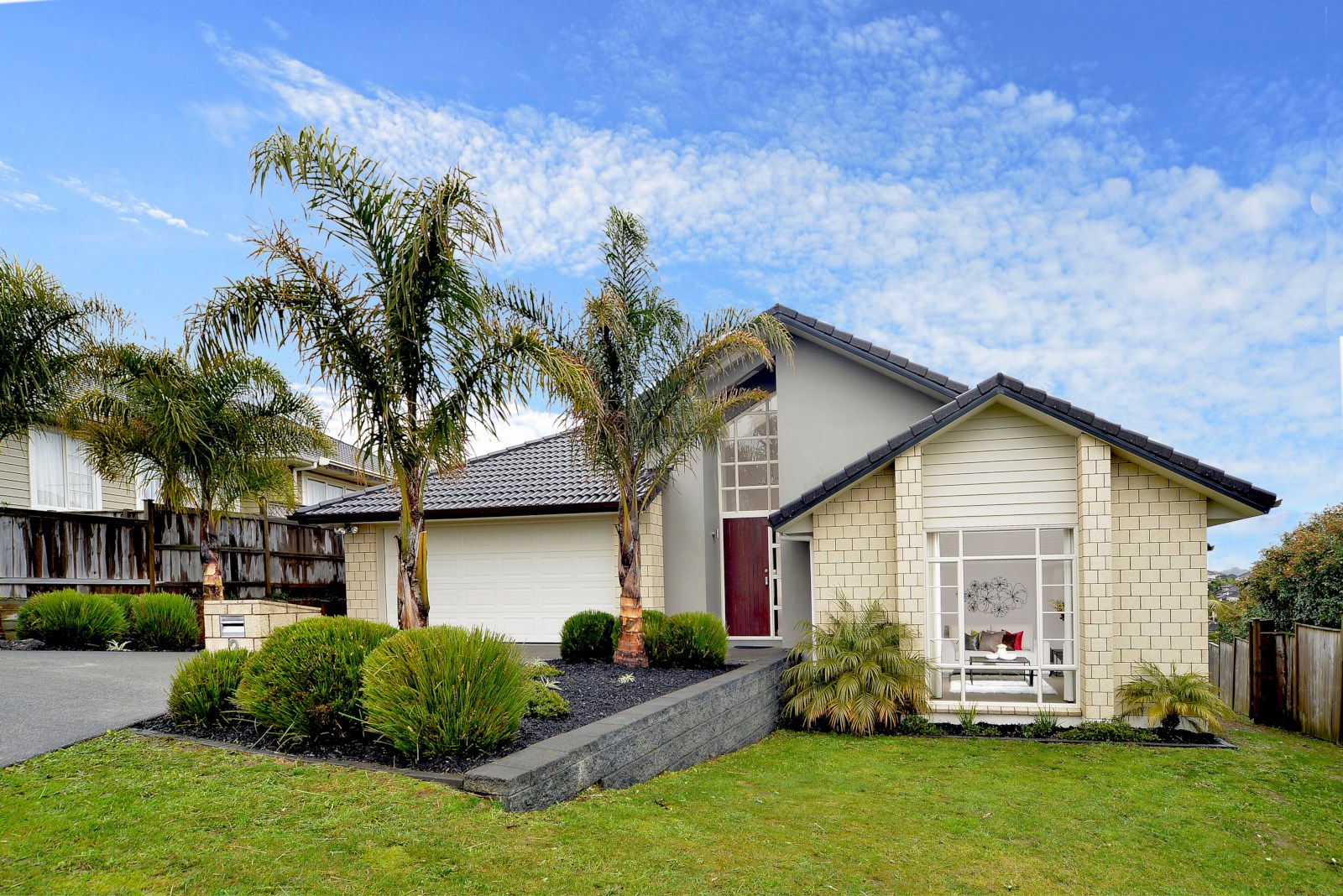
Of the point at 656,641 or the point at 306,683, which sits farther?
the point at 656,641

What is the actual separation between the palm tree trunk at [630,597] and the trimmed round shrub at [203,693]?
16.3 feet

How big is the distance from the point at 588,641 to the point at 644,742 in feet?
14.9

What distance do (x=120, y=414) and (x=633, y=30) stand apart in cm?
1035

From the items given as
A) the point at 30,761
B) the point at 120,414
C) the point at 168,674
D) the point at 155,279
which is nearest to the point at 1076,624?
the point at 30,761

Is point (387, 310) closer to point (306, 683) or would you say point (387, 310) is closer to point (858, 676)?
point (306, 683)

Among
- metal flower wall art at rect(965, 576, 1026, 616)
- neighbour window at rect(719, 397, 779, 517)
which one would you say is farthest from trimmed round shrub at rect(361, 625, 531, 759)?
metal flower wall art at rect(965, 576, 1026, 616)

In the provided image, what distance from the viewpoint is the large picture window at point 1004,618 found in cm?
1039

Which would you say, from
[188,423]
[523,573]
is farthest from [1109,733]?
[188,423]

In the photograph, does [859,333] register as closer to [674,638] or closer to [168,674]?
[674,638]

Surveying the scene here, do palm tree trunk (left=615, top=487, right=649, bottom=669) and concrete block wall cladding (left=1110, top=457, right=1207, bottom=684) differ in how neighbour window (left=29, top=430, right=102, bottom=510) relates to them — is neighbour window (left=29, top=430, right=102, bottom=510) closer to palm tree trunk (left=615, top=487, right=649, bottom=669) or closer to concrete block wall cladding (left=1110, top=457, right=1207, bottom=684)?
palm tree trunk (left=615, top=487, right=649, bottom=669)

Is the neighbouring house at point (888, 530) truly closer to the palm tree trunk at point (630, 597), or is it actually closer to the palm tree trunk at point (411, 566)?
the palm tree trunk at point (630, 597)

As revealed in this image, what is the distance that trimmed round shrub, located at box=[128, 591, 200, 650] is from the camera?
13.0m

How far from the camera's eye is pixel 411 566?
749cm

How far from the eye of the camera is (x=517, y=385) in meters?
7.84
